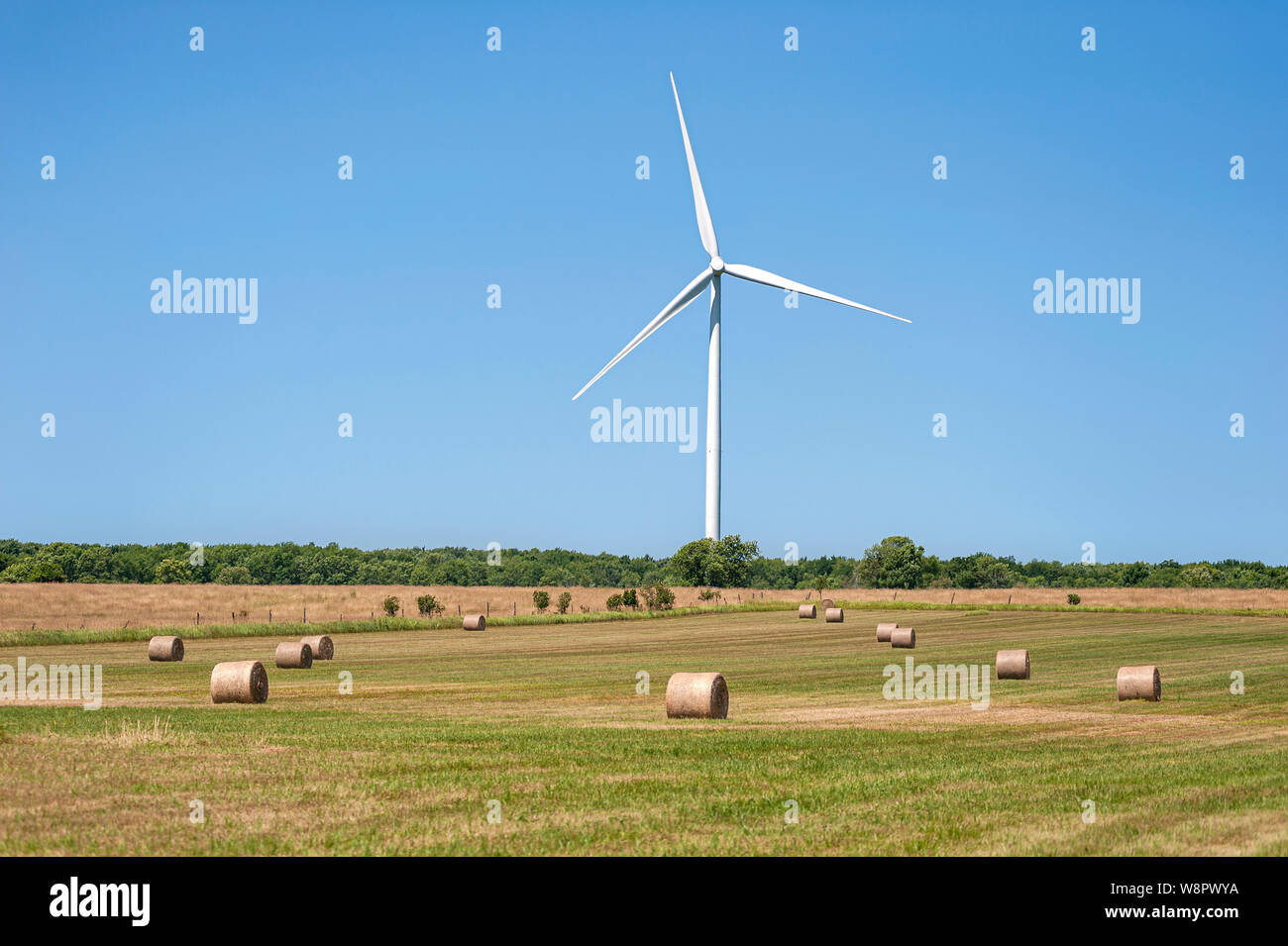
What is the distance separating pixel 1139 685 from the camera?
103 feet

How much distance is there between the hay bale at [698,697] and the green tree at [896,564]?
161 m

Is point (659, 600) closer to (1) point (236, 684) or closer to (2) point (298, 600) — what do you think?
(2) point (298, 600)

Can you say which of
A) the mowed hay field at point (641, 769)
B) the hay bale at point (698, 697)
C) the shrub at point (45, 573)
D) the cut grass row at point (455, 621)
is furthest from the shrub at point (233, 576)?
the hay bale at point (698, 697)

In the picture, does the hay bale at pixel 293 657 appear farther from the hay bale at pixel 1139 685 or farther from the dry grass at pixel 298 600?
the dry grass at pixel 298 600

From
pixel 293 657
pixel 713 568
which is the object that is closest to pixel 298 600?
pixel 293 657

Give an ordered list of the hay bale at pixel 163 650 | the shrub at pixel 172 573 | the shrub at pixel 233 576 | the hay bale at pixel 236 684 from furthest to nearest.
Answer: the shrub at pixel 233 576, the shrub at pixel 172 573, the hay bale at pixel 163 650, the hay bale at pixel 236 684

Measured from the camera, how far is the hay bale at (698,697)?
26922 mm

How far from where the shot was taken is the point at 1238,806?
1606 centimetres

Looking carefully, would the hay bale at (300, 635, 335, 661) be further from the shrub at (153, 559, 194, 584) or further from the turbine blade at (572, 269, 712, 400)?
the shrub at (153, 559, 194, 584)

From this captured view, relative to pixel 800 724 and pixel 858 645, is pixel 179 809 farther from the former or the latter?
pixel 858 645

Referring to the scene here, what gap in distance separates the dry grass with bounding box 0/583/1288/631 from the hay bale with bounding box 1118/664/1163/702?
56.5 m

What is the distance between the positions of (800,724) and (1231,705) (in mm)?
11419
